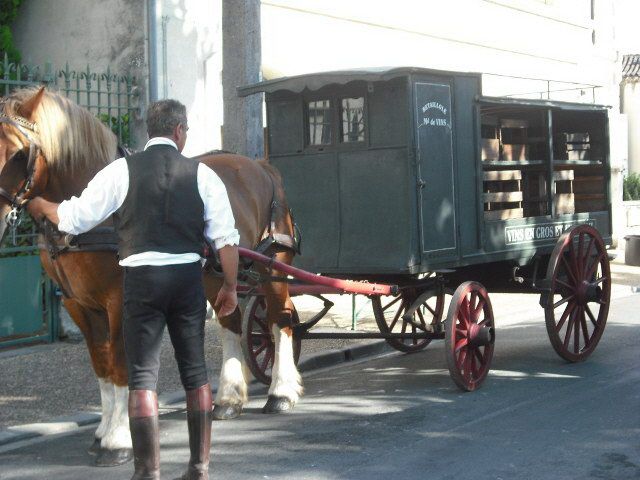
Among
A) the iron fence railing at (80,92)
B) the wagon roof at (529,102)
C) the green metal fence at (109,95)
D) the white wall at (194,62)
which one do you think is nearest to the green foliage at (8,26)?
the iron fence railing at (80,92)

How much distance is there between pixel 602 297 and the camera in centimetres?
913

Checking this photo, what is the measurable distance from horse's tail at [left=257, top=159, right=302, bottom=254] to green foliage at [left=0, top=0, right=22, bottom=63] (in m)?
5.99

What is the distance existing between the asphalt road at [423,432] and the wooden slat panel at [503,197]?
4.64 feet

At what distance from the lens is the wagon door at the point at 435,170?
7.60m

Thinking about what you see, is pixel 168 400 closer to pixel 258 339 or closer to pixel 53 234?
pixel 258 339

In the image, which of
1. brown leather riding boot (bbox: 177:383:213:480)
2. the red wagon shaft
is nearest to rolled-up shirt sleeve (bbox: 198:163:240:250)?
brown leather riding boot (bbox: 177:383:213:480)

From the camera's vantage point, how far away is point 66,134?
580cm

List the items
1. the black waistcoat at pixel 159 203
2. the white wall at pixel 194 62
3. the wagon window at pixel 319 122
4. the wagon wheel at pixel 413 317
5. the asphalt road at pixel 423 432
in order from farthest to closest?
the white wall at pixel 194 62 → the wagon wheel at pixel 413 317 → the wagon window at pixel 319 122 → the asphalt road at pixel 423 432 → the black waistcoat at pixel 159 203

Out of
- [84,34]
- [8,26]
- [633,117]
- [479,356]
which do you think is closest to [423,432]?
[479,356]

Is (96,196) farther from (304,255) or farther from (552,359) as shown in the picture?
(552,359)

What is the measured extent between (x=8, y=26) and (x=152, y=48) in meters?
2.51

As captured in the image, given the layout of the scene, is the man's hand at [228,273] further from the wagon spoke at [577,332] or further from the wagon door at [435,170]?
the wagon spoke at [577,332]

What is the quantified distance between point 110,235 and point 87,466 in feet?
4.40

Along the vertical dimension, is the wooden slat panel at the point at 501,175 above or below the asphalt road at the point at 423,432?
above
